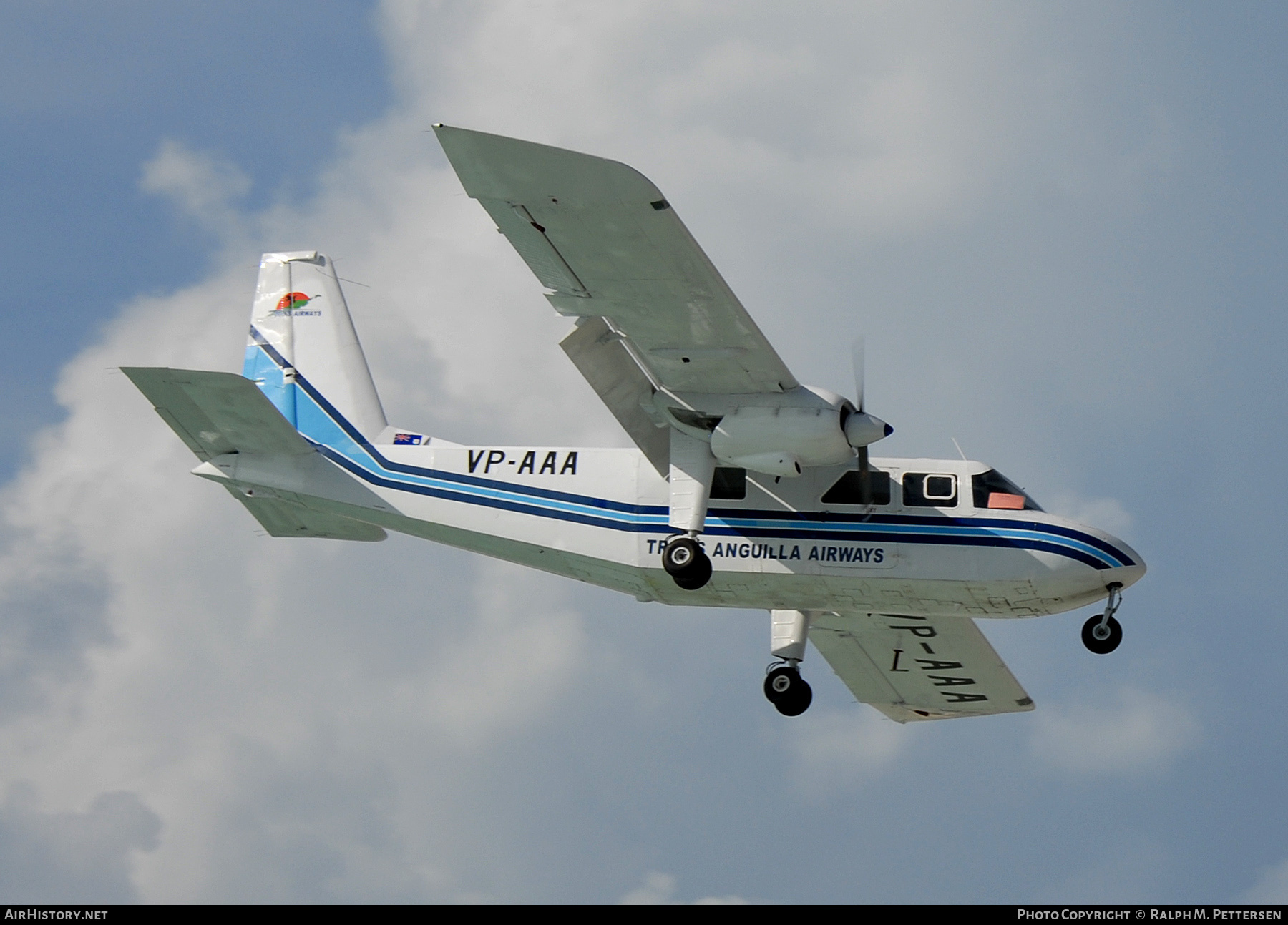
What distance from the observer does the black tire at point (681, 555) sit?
23359mm

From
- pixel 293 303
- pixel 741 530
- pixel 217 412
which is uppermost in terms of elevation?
pixel 293 303

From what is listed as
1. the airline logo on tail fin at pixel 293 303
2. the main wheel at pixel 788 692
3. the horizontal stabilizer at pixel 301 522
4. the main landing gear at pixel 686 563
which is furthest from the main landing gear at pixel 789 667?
the airline logo on tail fin at pixel 293 303

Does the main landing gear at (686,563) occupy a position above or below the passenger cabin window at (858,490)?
below

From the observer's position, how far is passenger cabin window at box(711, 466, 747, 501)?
24500 millimetres

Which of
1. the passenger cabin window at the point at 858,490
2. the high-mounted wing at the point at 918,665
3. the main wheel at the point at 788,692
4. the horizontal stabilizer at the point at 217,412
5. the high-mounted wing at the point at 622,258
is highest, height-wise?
the high-mounted wing at the point at 622,258

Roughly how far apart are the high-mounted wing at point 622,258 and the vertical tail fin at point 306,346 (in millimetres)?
5698

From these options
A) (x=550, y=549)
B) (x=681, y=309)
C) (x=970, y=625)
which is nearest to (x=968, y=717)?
(x=970, y=625)

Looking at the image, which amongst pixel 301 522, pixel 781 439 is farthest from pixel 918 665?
pixel 301 522

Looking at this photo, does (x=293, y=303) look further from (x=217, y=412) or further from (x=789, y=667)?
(x=789, y=667)

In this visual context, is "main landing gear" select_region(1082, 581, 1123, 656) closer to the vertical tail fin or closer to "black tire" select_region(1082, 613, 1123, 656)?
"black tire" select_region(1082, 613, 1123, 656)

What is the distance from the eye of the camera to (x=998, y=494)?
24141mm

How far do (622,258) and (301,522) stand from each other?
27.8ft

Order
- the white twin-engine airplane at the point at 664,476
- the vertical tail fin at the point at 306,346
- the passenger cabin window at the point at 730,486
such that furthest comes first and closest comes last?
the vertical tail fin at the point at 306,346
the passenger cabin window at the point at 730,486
the white twin-engine airplane at the point at 664,476

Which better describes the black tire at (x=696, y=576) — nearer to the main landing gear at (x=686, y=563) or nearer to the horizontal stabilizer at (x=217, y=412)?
the main landing gear at (x=686, y=563)
